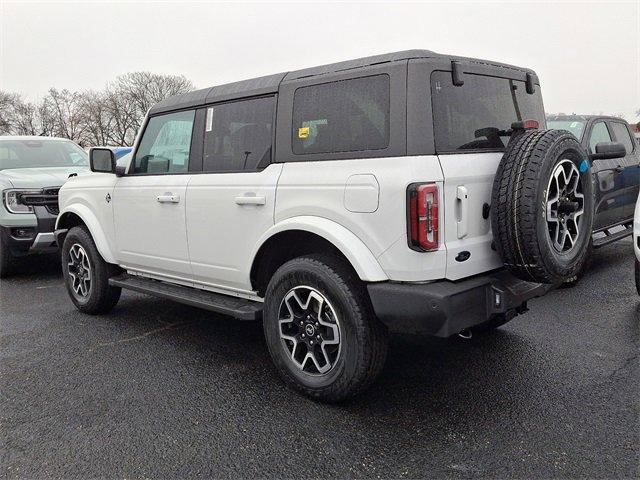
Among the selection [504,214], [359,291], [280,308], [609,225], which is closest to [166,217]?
[280,308]

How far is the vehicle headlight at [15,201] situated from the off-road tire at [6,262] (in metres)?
0.45

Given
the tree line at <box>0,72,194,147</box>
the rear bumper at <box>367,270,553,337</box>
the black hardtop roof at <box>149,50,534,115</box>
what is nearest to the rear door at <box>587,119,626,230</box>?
the black hardtop roof at <box>149,50,534,115</box>

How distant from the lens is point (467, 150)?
2.98 metres

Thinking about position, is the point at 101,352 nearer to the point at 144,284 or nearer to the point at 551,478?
the point at 144,284

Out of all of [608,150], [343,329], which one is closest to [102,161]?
[343,329]

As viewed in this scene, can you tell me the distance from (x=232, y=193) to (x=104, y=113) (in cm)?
6270

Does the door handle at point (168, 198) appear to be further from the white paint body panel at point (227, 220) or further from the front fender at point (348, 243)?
the front fender at point (348, 243)

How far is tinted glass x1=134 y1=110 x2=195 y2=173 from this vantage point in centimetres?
409

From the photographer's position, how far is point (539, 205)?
2758 mm

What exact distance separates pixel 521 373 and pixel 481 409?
2.08ft

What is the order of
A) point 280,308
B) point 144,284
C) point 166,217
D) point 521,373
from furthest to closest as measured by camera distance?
point 144,284 < point 166,217 < point 521,373 < point 280,308

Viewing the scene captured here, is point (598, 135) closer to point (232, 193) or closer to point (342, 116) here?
point (342, 116)

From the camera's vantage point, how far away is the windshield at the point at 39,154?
7.64 meters

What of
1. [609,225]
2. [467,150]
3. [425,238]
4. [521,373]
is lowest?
[521,373]
